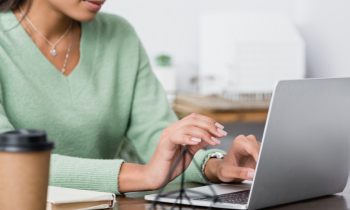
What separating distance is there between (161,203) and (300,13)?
106 inches

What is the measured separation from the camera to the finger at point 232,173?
2.24 ft

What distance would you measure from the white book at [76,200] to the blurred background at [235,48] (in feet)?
5.11

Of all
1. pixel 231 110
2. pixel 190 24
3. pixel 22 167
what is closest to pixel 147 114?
pixel 22 167

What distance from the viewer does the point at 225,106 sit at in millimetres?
2146

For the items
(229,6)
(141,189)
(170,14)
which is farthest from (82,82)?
(229,6)

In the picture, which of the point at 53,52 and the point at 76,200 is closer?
the point at 76,200

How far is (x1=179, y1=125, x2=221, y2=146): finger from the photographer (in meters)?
0.63

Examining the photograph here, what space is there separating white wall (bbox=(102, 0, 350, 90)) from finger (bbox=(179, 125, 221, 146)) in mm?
2164

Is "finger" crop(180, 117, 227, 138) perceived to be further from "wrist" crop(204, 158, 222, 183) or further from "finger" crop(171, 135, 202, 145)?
"wrist" crop(204, 158, 222, 183)

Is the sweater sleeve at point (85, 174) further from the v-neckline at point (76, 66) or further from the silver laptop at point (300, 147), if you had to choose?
the v-neckline at point (76, 66)

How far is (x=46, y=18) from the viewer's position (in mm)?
1074

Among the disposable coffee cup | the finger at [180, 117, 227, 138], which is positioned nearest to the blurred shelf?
the finger at [180, 117, 227, 138]

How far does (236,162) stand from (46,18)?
66 centimetres

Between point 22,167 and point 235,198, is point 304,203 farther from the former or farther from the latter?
point 22,167
